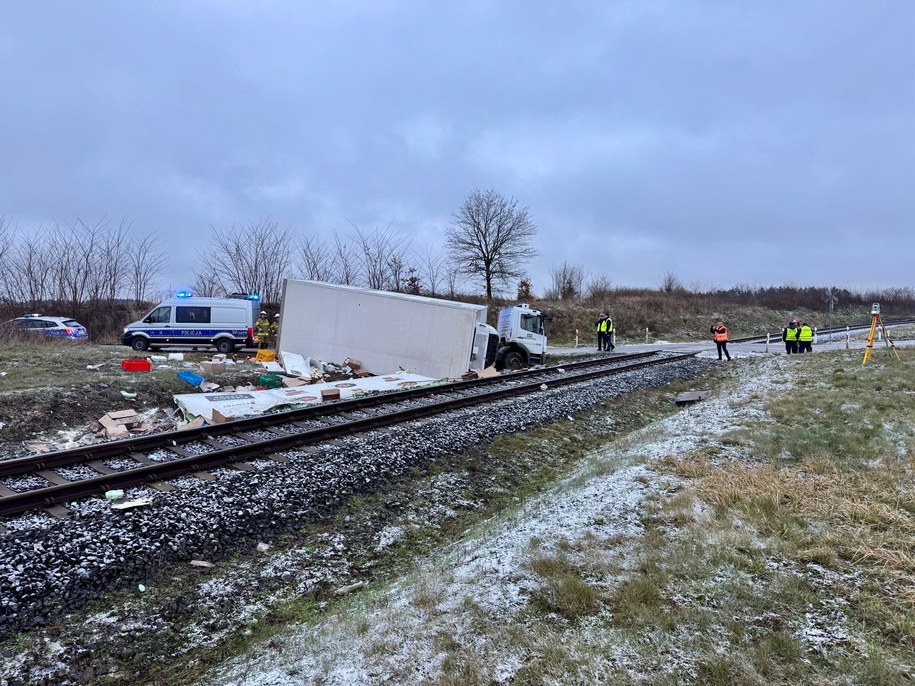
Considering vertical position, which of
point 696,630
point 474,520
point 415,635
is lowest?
point 474,520

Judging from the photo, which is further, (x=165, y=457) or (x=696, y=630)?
(x=165, y=457)

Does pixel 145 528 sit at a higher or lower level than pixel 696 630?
lower

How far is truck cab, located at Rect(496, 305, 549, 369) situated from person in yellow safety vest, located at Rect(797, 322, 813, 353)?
12.6m

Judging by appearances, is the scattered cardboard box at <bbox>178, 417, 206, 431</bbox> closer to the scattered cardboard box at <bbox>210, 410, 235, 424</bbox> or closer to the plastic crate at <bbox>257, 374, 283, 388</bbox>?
the scattered cardboard box at <bbox>210, 410, 235, 424</bbox>

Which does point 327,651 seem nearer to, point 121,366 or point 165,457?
point 165,457

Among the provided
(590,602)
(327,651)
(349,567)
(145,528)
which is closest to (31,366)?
(145,528)

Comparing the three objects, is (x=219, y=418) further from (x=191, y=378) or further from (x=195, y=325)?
(x=195, y=325)

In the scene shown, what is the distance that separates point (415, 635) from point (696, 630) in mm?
1705

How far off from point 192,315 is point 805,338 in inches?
1028

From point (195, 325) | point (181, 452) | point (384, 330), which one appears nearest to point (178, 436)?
point (181, 452)

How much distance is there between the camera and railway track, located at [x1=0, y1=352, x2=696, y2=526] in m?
5.62

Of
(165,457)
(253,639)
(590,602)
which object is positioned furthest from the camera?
(165,457)

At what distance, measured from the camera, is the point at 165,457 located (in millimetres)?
7117

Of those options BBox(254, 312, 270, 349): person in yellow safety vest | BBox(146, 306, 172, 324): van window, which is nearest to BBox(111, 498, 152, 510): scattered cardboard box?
BBox(146, 306, 172, 324): van window
